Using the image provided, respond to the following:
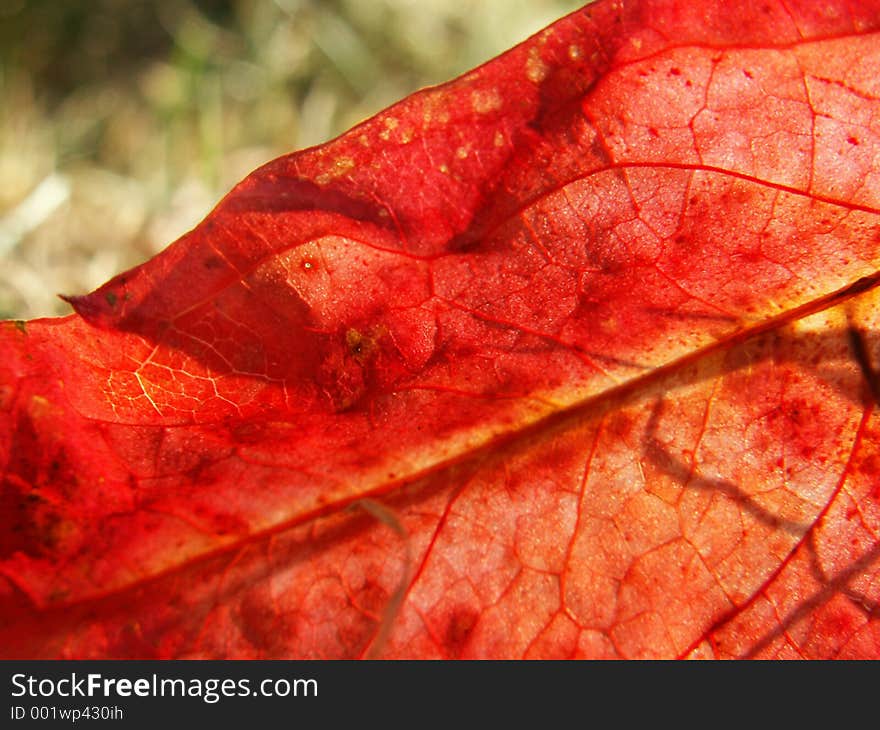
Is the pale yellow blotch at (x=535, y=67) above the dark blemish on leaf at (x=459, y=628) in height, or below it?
above

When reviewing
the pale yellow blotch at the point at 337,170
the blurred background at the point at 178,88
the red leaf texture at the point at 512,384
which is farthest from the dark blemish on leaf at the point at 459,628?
the blurred background at the point at 178,88

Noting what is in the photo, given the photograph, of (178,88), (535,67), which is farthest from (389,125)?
(178,88)

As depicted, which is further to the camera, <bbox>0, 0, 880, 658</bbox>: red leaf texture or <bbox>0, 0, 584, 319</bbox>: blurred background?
<bbox>0, 0, 584, 319</bbox>: blurred background

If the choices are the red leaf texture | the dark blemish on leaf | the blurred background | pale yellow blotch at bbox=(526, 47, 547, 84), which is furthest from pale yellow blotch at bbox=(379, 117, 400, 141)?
the blurred background

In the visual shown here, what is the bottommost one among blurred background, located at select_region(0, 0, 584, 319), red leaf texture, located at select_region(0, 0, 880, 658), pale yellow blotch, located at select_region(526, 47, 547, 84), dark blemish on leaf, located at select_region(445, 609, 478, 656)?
dark blemish on leaf, located at select_region(445, 609, 478, 656)

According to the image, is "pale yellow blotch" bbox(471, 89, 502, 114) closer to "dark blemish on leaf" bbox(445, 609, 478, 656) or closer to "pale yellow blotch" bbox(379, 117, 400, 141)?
"pale yellow blotch" bbox(379, 117, 400, 141)

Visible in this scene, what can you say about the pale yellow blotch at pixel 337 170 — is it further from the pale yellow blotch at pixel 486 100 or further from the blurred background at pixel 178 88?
the blurred background at pixel 178 88
